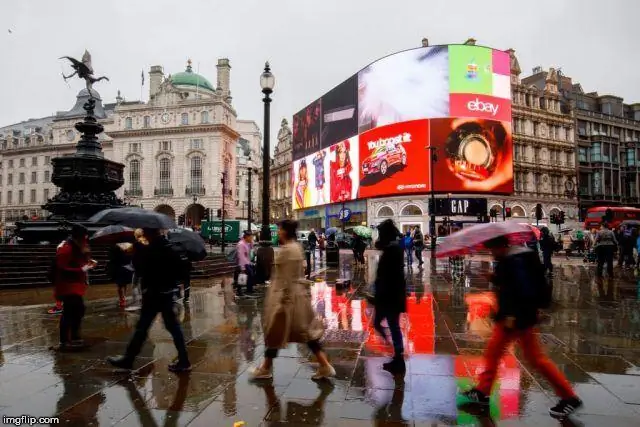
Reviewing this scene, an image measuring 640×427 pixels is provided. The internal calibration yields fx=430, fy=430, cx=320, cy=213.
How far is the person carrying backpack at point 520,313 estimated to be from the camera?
3697 millimetres

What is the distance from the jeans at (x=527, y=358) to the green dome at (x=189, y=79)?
73.2m

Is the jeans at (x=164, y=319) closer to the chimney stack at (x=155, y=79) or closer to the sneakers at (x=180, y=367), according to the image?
the sneakers at (x=180, y=367)

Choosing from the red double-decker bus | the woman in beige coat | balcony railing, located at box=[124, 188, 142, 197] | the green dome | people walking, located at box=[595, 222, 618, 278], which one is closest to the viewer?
the woman in beige coat

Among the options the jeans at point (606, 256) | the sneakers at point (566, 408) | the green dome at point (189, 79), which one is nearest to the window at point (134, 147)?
the green dome at point (189, 79)

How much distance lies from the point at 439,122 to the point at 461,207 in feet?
29.9

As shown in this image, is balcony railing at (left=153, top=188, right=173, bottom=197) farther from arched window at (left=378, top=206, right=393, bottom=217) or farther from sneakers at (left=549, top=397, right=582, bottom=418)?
sneakers at (left=549, top=397, right=582, bottom=418)

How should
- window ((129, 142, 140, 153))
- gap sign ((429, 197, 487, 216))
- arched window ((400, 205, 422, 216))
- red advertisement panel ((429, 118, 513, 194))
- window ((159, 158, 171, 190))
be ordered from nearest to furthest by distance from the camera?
red advertisement panel ((429, 118, 513, 194)) → gap sign ((429, 197, 487, 216)) → arched window ((400, 205, 422, 216)) → window ((159, 158, 171, 190)) → window ((129, 142, 140, 153))

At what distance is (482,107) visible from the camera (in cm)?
4425

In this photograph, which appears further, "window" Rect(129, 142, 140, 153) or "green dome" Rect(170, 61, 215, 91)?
"green dome" Rect(170, 61, 215, 91)

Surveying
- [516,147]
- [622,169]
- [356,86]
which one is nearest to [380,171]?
[356,86]

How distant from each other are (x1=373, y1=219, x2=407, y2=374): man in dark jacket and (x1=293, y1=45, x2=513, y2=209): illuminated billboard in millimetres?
38512

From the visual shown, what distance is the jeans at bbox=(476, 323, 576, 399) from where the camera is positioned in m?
3.69

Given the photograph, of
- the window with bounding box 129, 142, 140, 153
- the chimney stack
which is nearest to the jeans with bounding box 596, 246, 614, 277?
the window with bounding box 129, 142, 140, 153

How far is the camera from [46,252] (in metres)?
13.7
